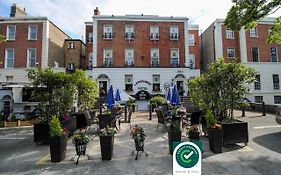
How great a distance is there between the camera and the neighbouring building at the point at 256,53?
86.6 ft

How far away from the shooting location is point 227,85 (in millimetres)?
7824

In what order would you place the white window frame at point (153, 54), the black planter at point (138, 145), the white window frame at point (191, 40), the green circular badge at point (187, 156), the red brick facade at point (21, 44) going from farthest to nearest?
the white window frame at point (191, 40) → the white window frame at point (153, 54) → the red brick facade at point (21, 44) → the black planter at point (138, 145) → the green circular badge at point (187, 156)

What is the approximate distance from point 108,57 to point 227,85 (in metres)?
19.3

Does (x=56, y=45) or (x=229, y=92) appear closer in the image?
(x=229, y=92)

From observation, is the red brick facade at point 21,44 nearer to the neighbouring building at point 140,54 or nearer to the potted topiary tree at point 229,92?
the neighbouring building at point 140,54

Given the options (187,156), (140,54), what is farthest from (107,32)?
(187,156)

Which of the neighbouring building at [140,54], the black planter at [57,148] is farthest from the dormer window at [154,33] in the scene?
the black planter at [57,148]

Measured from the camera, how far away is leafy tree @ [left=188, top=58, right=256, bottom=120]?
761 centimetres

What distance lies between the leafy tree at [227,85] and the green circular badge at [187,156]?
6.61 metres

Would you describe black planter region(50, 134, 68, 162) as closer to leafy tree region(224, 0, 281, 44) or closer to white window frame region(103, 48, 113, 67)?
leafy tree region(224, 0, 281, 44)

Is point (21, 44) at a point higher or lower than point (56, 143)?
higher

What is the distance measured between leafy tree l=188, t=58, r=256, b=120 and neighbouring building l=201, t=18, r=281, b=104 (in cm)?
1960

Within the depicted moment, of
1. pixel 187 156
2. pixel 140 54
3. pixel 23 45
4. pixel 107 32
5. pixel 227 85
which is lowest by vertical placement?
pixel 187 156

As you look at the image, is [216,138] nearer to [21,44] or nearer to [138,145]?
[138,145]
